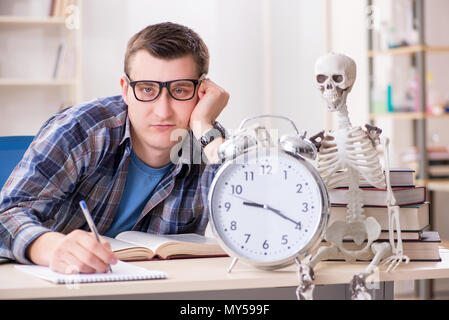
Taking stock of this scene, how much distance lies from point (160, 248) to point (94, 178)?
0.35 meters

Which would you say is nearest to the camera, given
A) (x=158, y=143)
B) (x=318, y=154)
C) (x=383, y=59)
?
(x=318, y=154)

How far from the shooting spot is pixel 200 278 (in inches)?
44.5

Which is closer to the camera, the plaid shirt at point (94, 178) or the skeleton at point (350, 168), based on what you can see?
the skeleton at point (350, 168)

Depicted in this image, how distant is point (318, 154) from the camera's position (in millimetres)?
1283

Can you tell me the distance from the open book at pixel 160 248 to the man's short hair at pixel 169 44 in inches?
16.4

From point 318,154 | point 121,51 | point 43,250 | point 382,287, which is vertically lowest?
point 382,287

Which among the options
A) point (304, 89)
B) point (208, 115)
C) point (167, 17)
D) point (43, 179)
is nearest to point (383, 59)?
point (304, 89)

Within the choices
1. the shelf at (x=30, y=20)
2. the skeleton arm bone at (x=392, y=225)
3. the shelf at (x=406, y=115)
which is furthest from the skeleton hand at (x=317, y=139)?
the shelf at (x=30, y=20)

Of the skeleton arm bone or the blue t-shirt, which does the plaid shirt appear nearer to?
the blue t-shirt

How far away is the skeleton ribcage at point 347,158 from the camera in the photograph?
1247mm

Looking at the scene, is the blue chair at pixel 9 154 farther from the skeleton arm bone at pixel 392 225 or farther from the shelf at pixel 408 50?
the shelf at pixel 408 50

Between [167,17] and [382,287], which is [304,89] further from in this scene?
[382,287]
